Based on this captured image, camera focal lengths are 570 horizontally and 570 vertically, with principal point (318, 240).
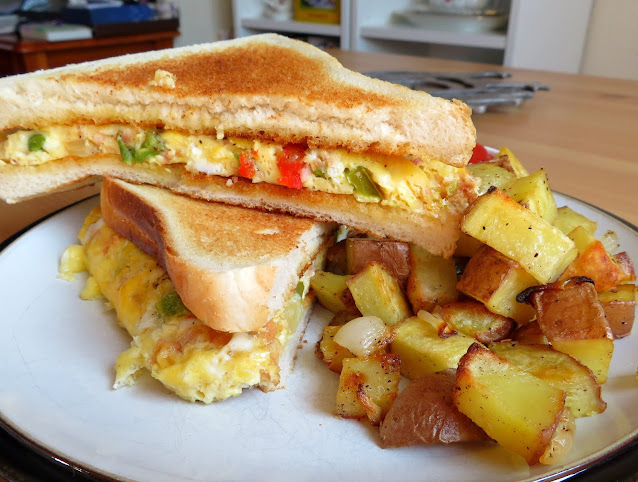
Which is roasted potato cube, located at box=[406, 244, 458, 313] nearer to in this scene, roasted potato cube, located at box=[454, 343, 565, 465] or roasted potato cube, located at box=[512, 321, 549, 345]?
roasted potato cube, located at box=[512, 321, 549, 345]

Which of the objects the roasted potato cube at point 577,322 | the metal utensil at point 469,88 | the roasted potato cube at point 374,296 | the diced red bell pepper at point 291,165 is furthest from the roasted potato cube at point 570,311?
the metal utensil at point 469,88

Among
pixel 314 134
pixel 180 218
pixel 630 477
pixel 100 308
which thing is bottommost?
pixel 100 308

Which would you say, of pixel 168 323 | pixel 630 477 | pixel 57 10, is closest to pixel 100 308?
pixel 168 323

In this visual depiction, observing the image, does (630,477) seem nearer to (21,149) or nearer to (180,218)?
(180,218)

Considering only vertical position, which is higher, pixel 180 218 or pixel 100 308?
pixel 180 218

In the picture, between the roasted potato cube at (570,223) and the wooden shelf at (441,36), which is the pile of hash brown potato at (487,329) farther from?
the wooden shelf at (441,36)

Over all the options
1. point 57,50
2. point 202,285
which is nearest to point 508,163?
point 202,285

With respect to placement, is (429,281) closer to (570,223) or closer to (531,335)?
(531,335)
